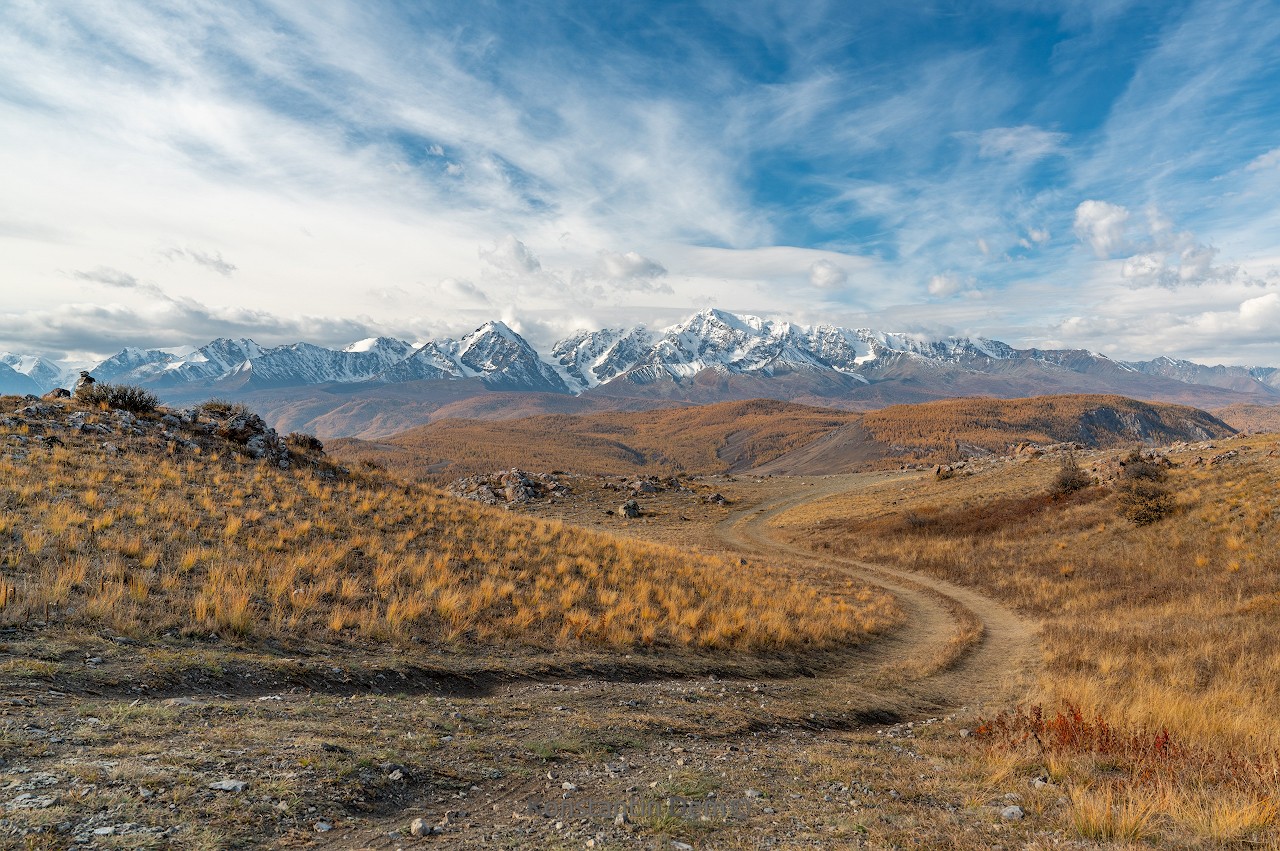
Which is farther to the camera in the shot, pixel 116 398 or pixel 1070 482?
pixel 1070 482

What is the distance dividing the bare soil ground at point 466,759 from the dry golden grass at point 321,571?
139cm

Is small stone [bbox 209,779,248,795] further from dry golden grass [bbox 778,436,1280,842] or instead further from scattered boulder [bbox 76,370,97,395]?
scattered boulder [bbox 76,370,97,395]

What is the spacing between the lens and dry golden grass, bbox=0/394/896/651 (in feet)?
32.6

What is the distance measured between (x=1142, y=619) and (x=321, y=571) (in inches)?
881

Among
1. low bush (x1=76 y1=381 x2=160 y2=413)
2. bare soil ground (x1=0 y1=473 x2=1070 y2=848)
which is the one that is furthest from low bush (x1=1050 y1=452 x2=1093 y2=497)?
low bush (x1=76 y1=381 x2=160 y2=413)

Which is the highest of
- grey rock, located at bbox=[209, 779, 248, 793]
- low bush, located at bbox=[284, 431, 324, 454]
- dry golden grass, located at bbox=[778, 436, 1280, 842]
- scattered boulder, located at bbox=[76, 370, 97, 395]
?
scattered boulder, located at bbox=[76, 370, 97, 395]

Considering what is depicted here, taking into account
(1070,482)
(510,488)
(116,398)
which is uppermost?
(116,398)

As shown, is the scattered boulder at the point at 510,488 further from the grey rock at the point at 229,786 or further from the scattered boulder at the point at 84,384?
the grey rock at the point at 229,786

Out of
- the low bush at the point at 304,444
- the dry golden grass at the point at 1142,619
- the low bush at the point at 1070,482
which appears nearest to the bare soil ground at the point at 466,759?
the dry golden grass at the point at 1142,619

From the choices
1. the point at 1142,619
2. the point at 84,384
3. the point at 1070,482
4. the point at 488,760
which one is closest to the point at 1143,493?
the point at 1070,482

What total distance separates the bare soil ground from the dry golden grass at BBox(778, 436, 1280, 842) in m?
1.10

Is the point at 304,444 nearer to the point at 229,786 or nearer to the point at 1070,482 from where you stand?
the point at 229,786

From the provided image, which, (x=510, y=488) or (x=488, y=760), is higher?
(x=488, y=760)

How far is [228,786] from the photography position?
4.69 m
